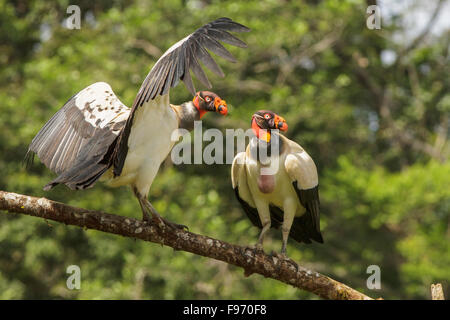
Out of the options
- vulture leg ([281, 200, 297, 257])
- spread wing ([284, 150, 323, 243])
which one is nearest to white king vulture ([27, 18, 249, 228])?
spread wing ([284, 150, 323, 243])

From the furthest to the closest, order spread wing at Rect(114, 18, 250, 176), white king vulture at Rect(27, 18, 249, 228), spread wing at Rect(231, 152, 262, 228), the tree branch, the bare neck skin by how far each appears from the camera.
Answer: spread wing at Rect(231, 152, 262, 228) → the bare neck skin → the tree branch → white king vulture at Rect(27, 18, 249, 228) → spread wing at Rect(114, 18, 250, 176)

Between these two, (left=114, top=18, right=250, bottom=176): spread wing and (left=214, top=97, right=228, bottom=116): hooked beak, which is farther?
(left=214, top=97, right=228, bottom=116): hooked beak

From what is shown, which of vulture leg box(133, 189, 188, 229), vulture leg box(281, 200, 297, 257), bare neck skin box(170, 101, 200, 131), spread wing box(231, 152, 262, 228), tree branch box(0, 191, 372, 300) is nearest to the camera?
tree branch box(0, 191, 372, 300)

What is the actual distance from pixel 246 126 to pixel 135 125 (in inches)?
303

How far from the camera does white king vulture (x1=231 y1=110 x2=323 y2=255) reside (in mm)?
5020

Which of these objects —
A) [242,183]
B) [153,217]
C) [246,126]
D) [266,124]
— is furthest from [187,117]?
[246,126]

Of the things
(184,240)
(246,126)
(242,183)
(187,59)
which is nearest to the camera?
(187,59)

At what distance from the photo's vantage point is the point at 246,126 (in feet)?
40.1

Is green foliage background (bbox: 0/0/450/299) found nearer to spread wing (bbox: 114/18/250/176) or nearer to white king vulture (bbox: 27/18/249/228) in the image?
white king vulture (bbox: 27/18/249/228)

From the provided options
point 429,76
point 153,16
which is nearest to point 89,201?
point 153,16

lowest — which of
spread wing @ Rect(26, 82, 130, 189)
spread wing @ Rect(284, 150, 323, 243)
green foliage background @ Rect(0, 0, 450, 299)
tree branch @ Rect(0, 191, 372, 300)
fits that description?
tree branch @ Rect(0, 191, 372, 300)

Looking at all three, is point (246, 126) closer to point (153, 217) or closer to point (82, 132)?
point (82, 132)

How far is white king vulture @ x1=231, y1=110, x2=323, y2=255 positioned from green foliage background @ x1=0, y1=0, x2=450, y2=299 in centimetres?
560
